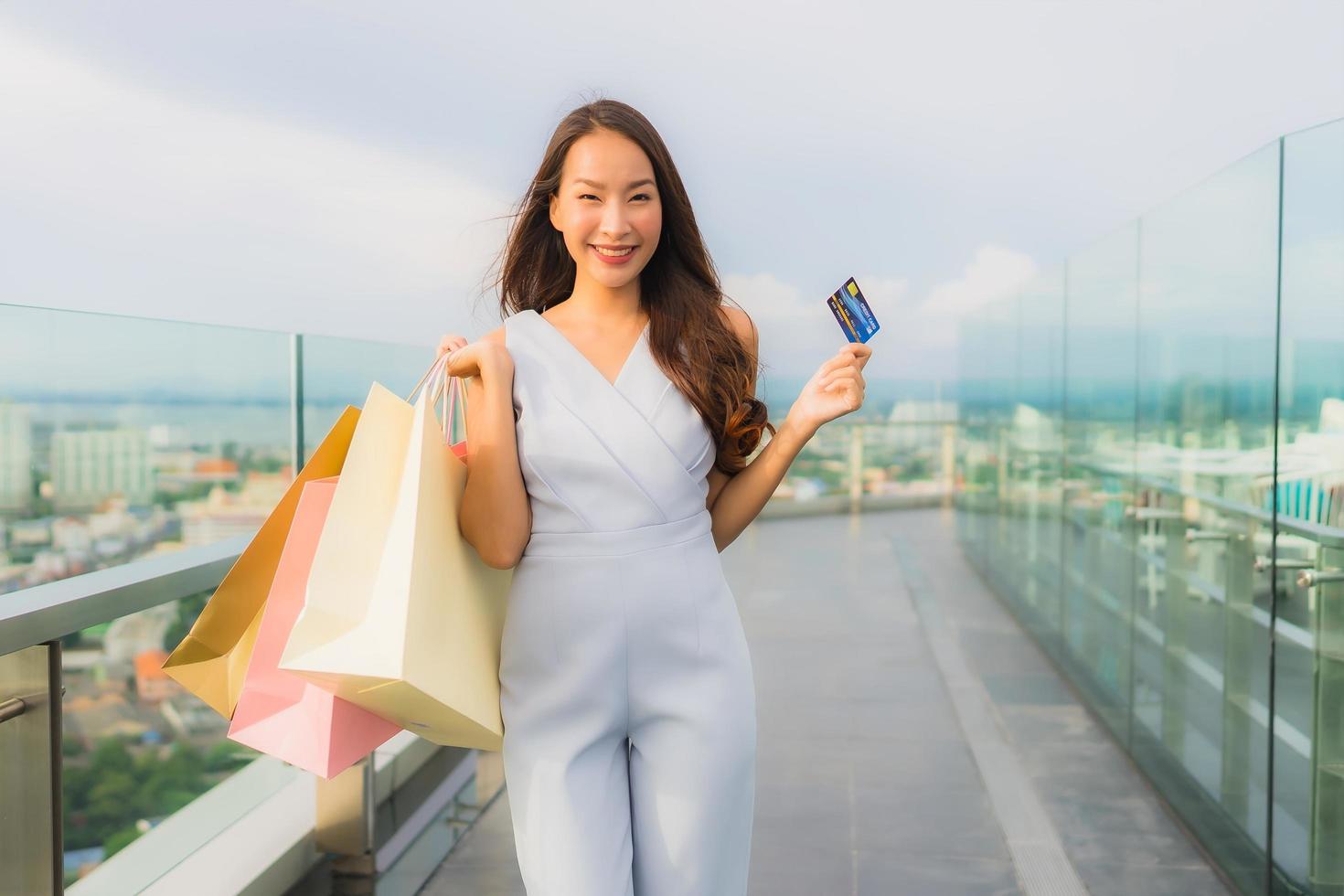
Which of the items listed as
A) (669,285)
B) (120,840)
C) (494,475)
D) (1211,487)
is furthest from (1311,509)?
(120,840)

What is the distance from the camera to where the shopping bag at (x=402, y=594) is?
0.98m

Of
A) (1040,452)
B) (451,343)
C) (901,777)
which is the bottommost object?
(901,777)

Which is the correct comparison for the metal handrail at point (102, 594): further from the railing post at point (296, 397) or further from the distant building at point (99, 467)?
the railing post at point (296, 397)

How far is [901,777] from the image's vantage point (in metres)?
3.32

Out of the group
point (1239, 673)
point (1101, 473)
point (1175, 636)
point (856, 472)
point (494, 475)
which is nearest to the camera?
point (494, 475)

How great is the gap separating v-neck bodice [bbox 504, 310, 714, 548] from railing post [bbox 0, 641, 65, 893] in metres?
0.63

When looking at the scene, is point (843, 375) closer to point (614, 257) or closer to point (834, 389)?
A: point (834, 389)

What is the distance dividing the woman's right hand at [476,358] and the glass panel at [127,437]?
0.75 m

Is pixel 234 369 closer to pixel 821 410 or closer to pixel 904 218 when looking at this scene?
pixel 821 410

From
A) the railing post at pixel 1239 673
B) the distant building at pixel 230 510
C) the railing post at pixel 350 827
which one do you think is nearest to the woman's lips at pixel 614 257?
the distant building at pixel 230 510

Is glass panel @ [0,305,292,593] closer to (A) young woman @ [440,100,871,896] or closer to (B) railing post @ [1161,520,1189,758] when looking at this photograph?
(A) young woman @ [440,100,871,896]

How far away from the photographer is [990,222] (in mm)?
23781

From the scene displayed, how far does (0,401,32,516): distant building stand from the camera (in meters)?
1.61

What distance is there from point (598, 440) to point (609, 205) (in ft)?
1.03
